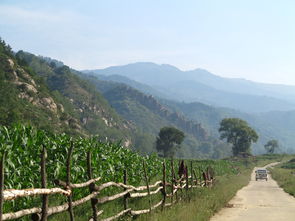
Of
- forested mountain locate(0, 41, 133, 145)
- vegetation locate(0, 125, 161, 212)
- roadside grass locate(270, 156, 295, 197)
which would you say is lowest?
roadside grass locate(270, 156, 295, 197)

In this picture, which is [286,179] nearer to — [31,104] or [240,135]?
[31,104]

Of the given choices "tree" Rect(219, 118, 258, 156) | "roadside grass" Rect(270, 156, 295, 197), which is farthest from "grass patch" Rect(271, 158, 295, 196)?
"tree" Rect(219, 118, 258, 156)

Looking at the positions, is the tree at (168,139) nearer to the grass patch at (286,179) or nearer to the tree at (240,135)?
the tree at (240,135)

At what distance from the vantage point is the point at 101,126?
164125 millimetres

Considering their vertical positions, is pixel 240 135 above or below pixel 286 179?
above

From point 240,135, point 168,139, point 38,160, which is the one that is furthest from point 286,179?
point 240,135

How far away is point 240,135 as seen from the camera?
141 meters

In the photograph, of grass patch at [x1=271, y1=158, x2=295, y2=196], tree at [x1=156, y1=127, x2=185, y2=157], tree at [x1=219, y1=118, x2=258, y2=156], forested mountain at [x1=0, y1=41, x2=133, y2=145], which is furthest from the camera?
tree at [x1=219, y1=118, x2=258, y2=156]

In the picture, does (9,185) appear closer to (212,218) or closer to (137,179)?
(212,218)

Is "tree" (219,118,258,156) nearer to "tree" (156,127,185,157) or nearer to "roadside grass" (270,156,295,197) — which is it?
"tree" (156,127,185,157)

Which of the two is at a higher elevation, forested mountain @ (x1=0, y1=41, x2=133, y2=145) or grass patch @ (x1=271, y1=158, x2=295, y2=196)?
forested mountain @ (x1=0, y1=41, x2=133, y2=145)

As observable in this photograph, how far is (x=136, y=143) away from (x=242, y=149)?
219 feet

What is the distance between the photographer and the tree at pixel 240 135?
138875mm

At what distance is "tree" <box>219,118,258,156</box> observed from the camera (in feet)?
456
